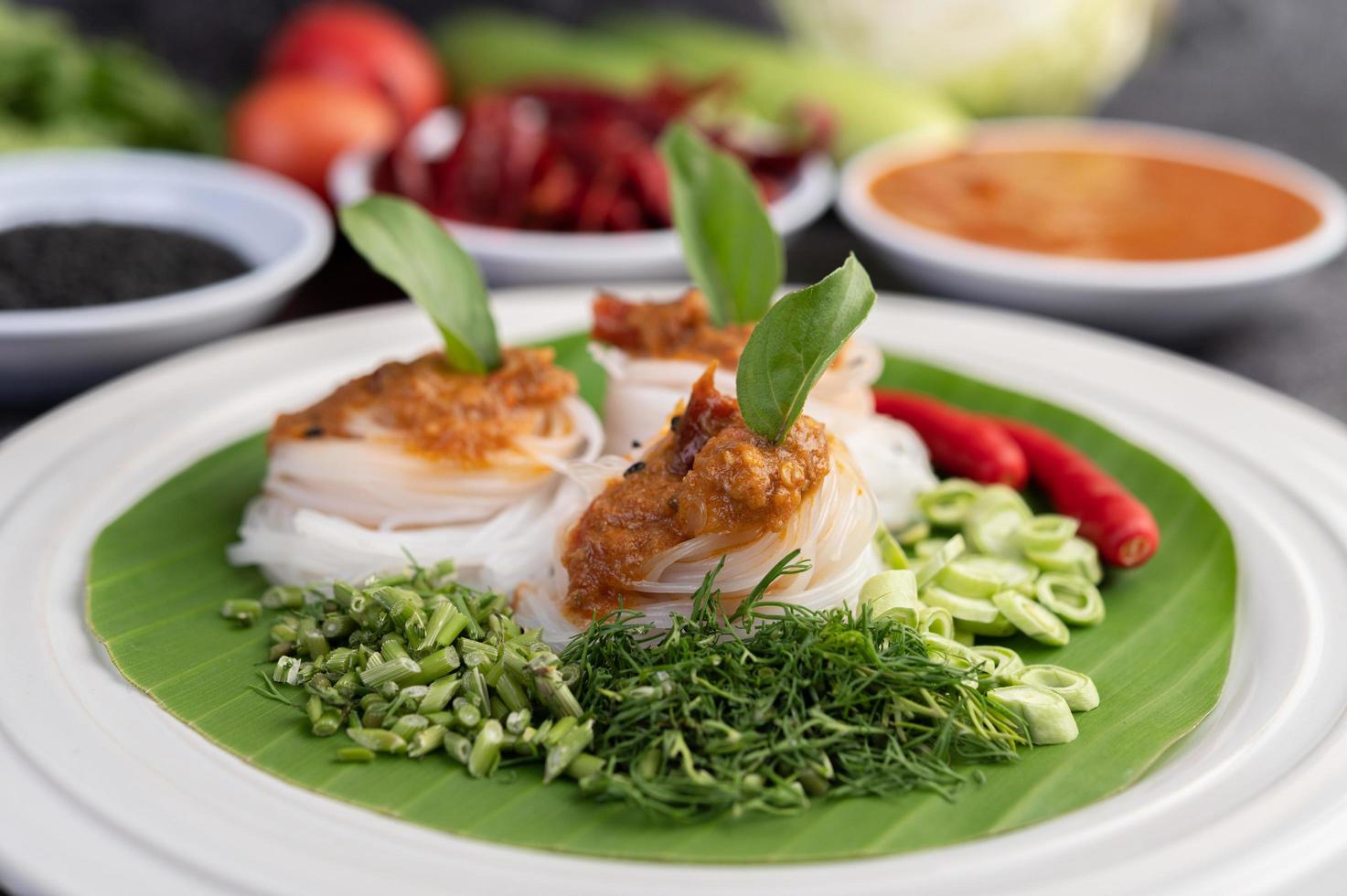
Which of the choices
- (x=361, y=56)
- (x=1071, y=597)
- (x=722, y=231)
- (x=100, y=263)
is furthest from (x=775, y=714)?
(x=361, y=56)

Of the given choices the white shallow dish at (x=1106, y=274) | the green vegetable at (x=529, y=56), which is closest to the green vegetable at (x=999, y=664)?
the white shallow dish at (x=1106, y=274)

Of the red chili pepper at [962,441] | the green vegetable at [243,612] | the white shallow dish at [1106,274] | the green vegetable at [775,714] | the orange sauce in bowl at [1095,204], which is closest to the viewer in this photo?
the green vegetable at [775,714]

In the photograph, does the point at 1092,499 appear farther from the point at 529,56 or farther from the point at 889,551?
the point at 529,56

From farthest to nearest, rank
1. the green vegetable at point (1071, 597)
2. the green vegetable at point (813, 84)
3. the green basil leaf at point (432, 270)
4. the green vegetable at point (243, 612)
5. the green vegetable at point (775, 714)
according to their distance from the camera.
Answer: the green vegetable at point (813, 84) < the green basil leaf at point (432, 270) < the green vegetable at point (1071, 597) < the green vegetable at point (243, 612) < the green vegetable at point (775, 714)

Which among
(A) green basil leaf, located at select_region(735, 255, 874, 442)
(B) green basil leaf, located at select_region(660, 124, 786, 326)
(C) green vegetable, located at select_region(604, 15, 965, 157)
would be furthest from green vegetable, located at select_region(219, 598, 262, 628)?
(C) green vegetable, located at select_region(604, 15, 965, 157)

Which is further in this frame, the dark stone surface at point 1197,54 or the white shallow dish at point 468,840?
the dark stone surface at point 1197,54

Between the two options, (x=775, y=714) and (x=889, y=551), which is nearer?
(x=775, y=714)

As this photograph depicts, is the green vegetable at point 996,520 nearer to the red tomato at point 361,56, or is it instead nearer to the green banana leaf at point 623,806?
the green banana leaf at point 623,806
